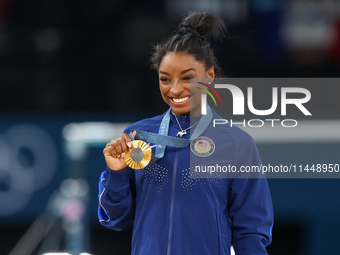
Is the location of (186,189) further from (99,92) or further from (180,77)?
(99,92)

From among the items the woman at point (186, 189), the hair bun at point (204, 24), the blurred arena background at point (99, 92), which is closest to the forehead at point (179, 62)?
the woman at point (186, 189)

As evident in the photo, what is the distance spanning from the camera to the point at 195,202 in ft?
4.27

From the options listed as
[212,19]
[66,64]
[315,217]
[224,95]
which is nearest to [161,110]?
[224,95]

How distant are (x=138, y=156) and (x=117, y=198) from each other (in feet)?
0.55

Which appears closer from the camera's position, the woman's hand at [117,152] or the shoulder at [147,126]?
the woman's hand at [117,152]

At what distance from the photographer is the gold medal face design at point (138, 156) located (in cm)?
127

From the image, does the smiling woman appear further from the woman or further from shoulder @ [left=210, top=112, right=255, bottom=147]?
shoulder @ [left=210, top=112, right=255, bottom=147]

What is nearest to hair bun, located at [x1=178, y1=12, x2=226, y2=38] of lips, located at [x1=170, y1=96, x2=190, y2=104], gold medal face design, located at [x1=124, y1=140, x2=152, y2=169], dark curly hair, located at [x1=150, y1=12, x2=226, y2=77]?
dark curly hair, located at [x1=150, y1=12, x2=226, y2=77]

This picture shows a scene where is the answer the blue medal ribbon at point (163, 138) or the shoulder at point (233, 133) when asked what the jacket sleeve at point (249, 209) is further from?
the blue medal ribbon at point (163, 138)

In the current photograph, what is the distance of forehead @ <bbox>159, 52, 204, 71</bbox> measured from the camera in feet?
4.43

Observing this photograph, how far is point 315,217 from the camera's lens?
326 cm

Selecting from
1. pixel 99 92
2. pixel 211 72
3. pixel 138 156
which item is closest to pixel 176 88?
pixel 211 72

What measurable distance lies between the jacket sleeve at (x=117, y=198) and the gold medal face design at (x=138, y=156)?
0.17ft

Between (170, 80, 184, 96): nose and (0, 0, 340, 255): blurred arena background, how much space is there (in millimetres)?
1856
